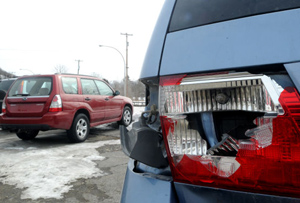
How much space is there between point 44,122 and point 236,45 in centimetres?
508

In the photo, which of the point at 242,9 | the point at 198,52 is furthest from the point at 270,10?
the point at 198,52

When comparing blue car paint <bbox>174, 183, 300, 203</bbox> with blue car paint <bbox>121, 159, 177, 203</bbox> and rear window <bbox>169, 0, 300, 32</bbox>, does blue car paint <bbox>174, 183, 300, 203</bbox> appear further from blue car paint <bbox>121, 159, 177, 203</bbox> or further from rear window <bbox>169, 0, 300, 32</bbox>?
rear window <bbox>169, 0, 300, 32</bbox>

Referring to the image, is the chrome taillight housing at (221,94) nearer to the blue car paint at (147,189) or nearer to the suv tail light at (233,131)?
the suv tail light at (233,131)

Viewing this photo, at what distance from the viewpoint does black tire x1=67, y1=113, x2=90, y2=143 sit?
557 centimetres

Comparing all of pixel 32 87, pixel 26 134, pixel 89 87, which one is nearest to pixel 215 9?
pixel 32 87

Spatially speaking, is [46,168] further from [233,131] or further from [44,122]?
[233,131]

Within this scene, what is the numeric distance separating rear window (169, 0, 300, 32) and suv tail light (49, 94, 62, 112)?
471cm

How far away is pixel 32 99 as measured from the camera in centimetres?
536

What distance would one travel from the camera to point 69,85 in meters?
5.82

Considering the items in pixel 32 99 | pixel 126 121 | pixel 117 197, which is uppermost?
pixel 32 99

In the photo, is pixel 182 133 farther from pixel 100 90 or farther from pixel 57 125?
pixel 100 90

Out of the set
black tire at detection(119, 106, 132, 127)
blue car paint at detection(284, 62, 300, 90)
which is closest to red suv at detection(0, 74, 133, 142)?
black tire at detection(119, 106, 132, 127)

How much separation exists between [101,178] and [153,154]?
259 cm

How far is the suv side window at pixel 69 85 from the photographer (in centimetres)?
567
